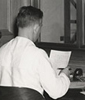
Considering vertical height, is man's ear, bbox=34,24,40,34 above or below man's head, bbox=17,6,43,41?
below

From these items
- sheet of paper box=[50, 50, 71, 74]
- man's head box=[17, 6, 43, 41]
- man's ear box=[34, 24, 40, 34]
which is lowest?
sheet of paper box=[50, 50, 71, 74]

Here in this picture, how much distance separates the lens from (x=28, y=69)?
1452mm

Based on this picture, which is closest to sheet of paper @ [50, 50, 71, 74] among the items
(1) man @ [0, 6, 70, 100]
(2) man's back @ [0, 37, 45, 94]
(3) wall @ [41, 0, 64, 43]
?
(3) wall @ [41, 0, 64, 43]

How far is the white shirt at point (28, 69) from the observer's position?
1456 mm

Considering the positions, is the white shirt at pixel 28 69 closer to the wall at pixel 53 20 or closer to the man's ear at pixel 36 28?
the man's ear at pixel 36 28

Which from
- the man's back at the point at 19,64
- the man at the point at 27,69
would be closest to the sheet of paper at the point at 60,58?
the man at the point at 27,69

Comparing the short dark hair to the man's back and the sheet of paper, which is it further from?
the sheet of paper

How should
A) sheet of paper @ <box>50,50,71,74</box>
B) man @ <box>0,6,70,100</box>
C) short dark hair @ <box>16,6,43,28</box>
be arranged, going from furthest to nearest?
sheet of paper @ <box>50,50,71,74</box>, short dark hair @ <box>16,6,43,28</box>, man @ <box>0,6,70,100</box>

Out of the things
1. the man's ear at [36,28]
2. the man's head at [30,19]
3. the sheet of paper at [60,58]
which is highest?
the man's head at [30,19]

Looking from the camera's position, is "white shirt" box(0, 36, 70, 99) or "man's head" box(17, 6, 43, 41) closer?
"white shirt" box(0, 36, 70, 99)

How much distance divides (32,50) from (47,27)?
84 centimetres

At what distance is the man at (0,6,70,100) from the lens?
1430 millimetres

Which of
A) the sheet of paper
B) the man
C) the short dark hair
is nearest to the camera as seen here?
the man

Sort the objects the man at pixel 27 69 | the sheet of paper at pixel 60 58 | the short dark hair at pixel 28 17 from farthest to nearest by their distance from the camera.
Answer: the sheet of paper at pixel 60 58 → the short dark hair at pixel 28 17 → the man at pixel 27 69
